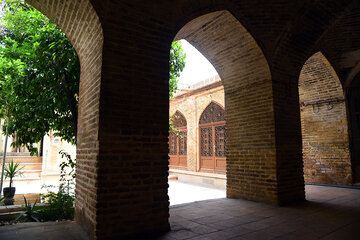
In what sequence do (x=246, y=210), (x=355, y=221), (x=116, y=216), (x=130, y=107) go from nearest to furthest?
(x=116, y=216) → (x=130, y=107) → (x=355, y=221) → (x=246, y=210)

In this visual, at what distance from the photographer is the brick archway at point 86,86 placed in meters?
3.06

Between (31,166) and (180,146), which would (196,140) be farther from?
(31,166)

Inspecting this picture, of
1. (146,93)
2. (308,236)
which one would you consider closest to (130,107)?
(146,93)

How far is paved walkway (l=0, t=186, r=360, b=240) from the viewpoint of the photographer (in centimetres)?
308

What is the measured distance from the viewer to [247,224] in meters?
3.57

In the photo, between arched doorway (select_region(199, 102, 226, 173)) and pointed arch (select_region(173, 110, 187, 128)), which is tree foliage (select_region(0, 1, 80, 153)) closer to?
arched doorway (select_region(199, 102, 226, 173))

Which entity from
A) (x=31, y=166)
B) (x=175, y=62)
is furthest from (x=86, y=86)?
(x=31, y=166)

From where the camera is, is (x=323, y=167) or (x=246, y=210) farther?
(x=323, y=167)

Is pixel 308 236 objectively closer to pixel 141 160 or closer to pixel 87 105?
pixel 141 160

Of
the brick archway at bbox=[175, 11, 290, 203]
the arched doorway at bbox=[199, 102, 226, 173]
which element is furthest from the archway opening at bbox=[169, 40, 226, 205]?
the brick archway at bbox=[175, 11, 290, 203]

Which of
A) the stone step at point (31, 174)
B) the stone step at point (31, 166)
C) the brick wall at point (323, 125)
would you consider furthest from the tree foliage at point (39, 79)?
the stone step at point (31, 166)

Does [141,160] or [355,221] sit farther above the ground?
[141,160]

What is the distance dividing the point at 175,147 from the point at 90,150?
545 inches

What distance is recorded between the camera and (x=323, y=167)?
8.20 metres
